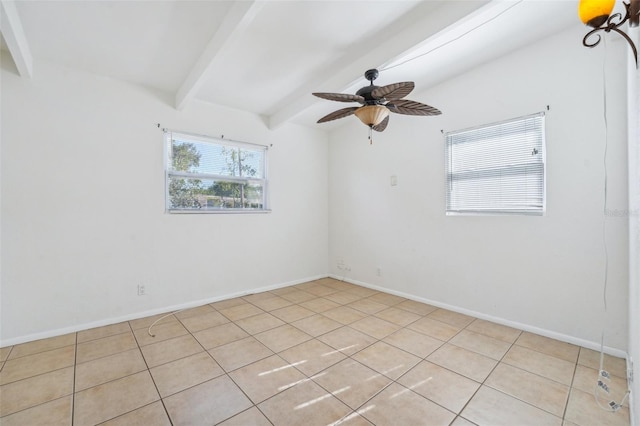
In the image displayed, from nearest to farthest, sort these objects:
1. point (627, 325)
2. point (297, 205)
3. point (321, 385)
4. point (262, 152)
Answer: point (321, 385) < point (627, 325) < point (262, 152) < point (297, 205)

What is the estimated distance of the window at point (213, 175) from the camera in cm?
342

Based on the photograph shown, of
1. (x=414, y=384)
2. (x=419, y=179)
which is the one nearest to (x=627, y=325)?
(x=414, y=384)

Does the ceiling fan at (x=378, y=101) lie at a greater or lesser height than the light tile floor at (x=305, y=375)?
greater

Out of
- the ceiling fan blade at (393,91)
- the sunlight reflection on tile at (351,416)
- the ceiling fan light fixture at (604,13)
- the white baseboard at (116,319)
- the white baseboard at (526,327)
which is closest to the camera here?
the ceiling fan light fixture at (604,13)

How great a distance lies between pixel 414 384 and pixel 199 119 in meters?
3.68

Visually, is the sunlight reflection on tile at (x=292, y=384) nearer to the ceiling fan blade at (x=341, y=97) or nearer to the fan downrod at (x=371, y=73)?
the ceiling fan blade at (x=341, y=97)

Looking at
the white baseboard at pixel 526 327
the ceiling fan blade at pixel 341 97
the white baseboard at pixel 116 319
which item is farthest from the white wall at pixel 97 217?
the white baseboard at pixel 526 327

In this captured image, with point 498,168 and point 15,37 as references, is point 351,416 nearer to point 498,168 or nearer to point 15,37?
point 498,168

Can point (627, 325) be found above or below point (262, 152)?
below

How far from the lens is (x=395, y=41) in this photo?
95.4 inches

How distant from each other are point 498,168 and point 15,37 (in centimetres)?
441

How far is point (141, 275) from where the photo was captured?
3127 millimetres

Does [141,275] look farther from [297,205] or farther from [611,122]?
[611,122]

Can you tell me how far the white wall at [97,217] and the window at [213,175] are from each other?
0.12 m
